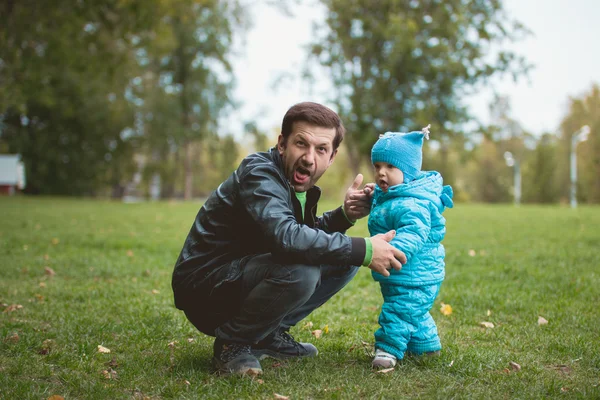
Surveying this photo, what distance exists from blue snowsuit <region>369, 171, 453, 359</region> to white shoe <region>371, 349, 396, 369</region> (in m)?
0.03

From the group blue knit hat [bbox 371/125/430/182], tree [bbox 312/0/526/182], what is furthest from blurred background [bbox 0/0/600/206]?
blue knit hat [bbox 371/125/430/182]

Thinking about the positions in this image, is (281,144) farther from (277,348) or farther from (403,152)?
(277,348)

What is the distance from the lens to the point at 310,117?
138 inches

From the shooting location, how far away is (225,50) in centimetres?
3709

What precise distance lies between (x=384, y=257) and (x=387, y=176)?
63cm

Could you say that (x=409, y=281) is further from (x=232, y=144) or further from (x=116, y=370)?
(x=232, y=144)

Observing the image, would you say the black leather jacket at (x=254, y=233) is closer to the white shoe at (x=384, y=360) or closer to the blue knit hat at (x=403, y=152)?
the blue knit hat at (x=403, y=152)

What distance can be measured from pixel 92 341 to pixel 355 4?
96.4 feet

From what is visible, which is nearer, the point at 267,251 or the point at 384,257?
the point at 384,257

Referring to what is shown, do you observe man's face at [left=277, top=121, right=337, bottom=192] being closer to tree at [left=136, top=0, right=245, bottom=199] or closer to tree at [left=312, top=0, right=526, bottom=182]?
tree at [left=312, top=0, right=526, bottom=182]

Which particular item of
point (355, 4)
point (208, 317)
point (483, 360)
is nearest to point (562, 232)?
point (483, 360)

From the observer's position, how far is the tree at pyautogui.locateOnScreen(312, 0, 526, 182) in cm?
2923

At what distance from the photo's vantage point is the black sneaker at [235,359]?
3467 millimetres

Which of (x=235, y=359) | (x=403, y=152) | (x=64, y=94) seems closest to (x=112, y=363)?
(x=235, y=359)
